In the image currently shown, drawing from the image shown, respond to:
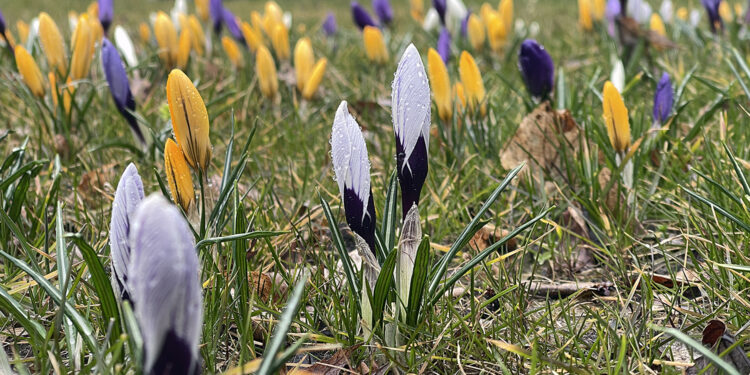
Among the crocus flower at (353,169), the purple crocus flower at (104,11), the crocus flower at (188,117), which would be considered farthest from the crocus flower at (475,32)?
the crocus flower at (353,169)

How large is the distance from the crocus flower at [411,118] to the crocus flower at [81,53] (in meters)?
1.70

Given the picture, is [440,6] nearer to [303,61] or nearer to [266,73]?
[303,61]

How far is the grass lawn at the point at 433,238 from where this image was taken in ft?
4.02

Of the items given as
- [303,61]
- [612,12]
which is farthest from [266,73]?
[612,12]

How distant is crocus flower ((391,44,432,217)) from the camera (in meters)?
1.14

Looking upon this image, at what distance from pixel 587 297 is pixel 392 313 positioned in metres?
0.55

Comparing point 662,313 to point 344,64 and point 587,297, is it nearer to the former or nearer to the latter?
point 587,297

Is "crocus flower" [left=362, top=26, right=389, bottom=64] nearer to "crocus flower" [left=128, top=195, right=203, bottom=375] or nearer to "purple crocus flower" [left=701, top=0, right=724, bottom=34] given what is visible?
"purple crocus flower" [left=701, top=0, right=724, bottom=34]

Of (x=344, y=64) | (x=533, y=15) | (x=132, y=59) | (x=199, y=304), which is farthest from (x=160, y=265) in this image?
(x=533, y=15)

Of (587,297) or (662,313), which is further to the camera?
(587,297)

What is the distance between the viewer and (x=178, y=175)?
4.42 ft

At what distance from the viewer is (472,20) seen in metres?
3.69

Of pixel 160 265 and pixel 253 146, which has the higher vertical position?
pixel 160 265

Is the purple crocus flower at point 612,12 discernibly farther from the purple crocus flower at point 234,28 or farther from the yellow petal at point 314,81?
the purple crocus flower at point 234,28
